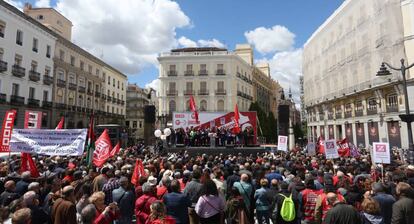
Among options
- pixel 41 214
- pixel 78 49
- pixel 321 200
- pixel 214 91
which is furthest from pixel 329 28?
pixel 41 214

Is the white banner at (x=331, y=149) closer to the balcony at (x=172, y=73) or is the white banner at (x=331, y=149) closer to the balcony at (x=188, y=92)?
the balcony at (x=188, y=92)

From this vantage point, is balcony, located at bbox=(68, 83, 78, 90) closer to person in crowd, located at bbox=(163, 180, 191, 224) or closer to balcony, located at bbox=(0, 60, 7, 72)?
balcony, located at bbox=(0, 60, 7, 72)

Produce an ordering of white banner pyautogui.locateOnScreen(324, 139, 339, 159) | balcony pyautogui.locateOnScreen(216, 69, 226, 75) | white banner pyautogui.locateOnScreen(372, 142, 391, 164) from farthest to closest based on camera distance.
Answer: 1. balcony pyautogui.locateOnScreen(216, 69, 226, 75)
2. white banner pyautogui.locateOnScreen(324, 139, 339, 159)
3. white banner pyautogui.locateOnScreen(372, 142, 391, 164)

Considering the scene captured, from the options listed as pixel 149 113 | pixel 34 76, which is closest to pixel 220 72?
pixel 149 113

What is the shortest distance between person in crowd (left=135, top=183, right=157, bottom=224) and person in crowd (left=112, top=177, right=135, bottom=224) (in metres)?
0.42

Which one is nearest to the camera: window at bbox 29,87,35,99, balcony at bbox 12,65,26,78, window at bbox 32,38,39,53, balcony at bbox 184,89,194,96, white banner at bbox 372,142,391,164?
white banner at bbox 372,142,391,164

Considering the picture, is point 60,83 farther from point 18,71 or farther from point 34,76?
point 18,71

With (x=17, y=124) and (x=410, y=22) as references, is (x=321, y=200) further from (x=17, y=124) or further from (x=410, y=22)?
(x=17, y=124)

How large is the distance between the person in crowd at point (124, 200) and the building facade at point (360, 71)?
90.4ft

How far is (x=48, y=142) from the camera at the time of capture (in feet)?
25.6

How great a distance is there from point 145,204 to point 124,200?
615 mm

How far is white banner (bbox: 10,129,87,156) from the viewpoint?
769cm

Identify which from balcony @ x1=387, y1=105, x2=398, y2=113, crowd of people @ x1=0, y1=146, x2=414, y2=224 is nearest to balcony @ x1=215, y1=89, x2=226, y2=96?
balcony @ x1=387, y1=105, x2=398, y2=113

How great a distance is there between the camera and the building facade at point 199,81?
50094 millimetres
